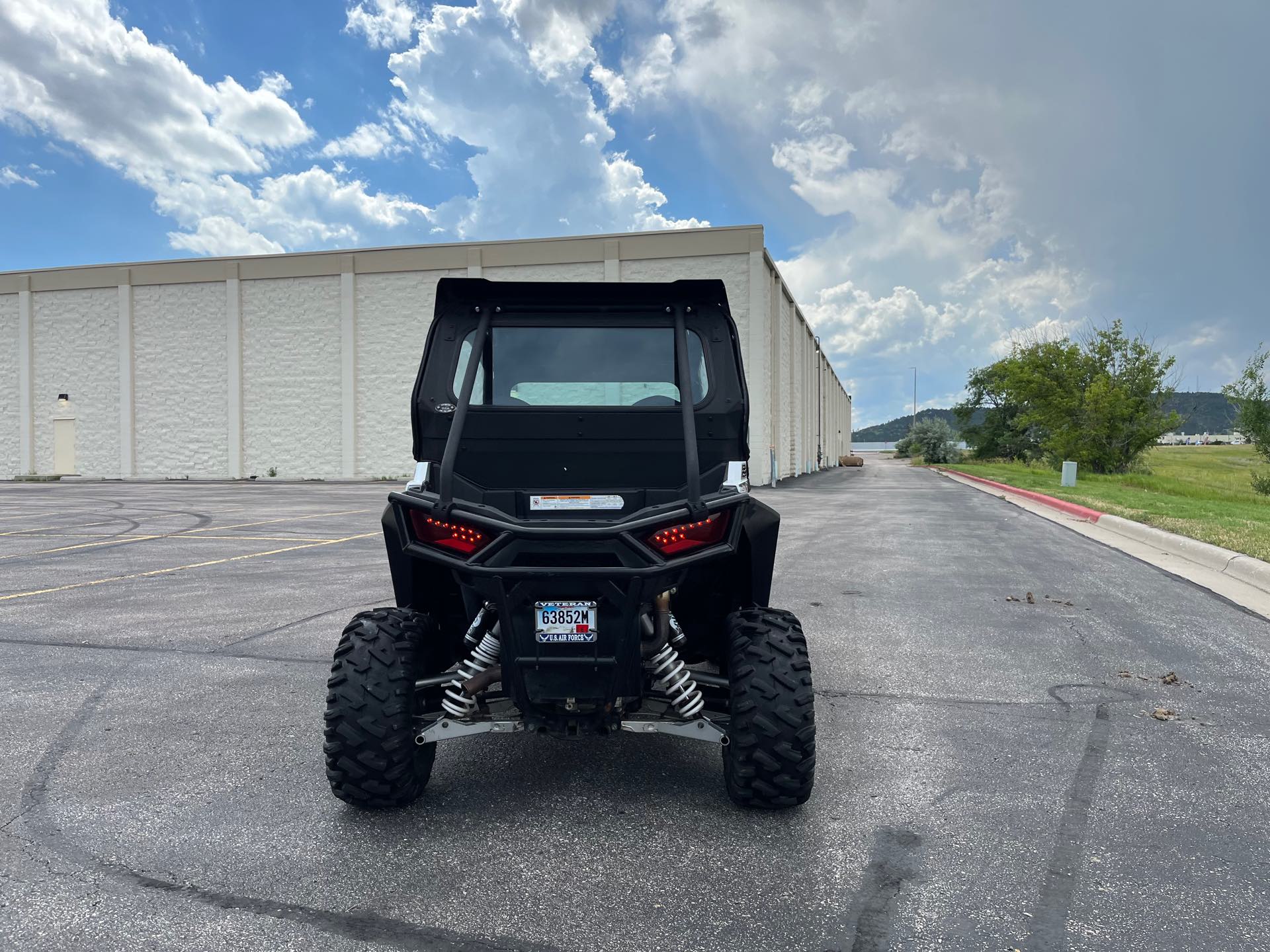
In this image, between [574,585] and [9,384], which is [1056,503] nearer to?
[574,585]

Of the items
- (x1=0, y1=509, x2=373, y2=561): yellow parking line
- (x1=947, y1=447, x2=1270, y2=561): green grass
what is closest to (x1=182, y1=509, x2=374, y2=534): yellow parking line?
(x1=0, y1=509, x2=373, y2=561): yellow parking line

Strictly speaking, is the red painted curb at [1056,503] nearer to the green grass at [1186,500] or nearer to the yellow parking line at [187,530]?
the green grass at [1186,500]

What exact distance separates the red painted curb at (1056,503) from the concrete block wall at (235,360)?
7.94m

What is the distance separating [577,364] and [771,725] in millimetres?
1826

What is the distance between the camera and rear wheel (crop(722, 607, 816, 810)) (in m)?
3.14

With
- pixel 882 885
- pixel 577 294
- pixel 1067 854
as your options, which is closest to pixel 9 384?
pixel 577 294

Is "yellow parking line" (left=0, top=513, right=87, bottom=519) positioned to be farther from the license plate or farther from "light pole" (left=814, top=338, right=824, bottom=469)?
"light pole" (left=814, top=338, right=824, bottom=469)

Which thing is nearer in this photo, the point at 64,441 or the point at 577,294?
the point at 577,294

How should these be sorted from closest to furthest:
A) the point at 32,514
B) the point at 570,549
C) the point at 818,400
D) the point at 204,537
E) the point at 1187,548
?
the point at 570,549
the point at 1187,548
the point at 204,537
the point at 32,514
the point at 818,400

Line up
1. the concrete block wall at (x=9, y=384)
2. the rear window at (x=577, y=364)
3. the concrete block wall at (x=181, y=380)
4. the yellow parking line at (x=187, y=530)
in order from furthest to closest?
1. the concrete block wall at (x=9, y=384)
2. the concrete block wall at (x=181, y=380)
3. the yellow parking line at (x=187, y=530)
4. the rear window at (x=577, y=364)

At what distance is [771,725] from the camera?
3.14 m

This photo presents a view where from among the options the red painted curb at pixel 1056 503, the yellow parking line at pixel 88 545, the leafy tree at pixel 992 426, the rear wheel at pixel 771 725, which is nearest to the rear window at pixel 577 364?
the rear wheel at pixel 771 725

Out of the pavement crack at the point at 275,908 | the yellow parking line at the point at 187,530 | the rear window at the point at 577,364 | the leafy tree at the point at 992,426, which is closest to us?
the pavement crack at the point at 275,908

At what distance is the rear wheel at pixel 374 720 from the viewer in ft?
10.3
